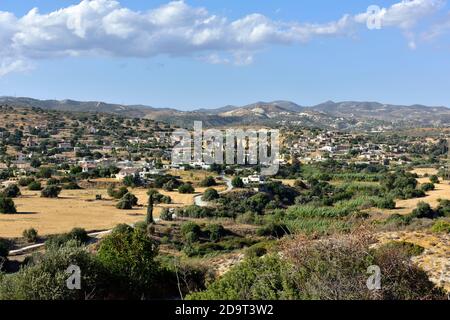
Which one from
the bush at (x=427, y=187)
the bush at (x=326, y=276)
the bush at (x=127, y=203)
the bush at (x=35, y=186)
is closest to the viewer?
the bush at (x=326, y=276)

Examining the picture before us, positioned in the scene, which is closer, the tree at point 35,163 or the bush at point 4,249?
the bush at point 4,249

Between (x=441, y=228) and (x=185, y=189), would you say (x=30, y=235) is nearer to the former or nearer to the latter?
(x=441, y=228)

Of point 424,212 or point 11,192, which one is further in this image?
A: point 11,192

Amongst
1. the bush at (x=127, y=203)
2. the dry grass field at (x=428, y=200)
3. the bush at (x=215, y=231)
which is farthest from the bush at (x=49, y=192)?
the dry grass field at (x=428, y=200)

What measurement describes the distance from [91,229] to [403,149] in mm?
69181

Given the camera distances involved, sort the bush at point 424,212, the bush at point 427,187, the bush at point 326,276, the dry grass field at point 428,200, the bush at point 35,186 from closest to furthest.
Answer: the bush at point 326,276 < the bush at point 424,212 < the dry grass field at point 428,200 < the bush at point 35,186 < the bush at point 427,187

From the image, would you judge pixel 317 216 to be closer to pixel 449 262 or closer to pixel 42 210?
pixel 42 210

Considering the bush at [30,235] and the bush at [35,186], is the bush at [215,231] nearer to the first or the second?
the bush at [30,235]

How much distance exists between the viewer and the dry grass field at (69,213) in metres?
31.4

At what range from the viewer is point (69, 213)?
36.6 m

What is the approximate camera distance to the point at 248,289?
10539 millimetres

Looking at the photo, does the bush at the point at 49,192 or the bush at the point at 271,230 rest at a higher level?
the bush at the point at 49,192

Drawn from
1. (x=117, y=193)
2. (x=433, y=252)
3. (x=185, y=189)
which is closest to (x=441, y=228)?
(x=433, y=252)

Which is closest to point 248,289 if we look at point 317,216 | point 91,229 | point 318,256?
point 318,256
